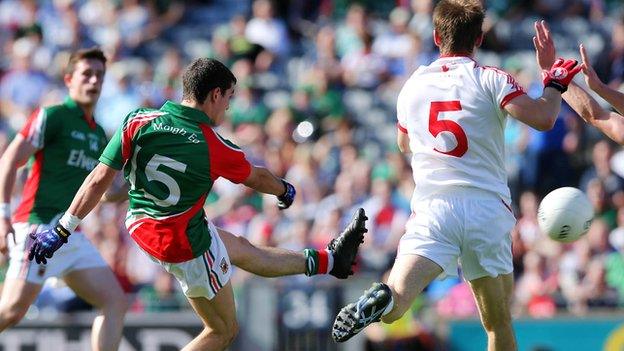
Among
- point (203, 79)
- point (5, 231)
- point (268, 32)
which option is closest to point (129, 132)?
point (203, 79)

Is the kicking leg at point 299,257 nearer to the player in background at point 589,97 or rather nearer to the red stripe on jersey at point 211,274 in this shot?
the red stripe on jersey at point 211,274

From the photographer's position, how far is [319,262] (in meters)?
8.85

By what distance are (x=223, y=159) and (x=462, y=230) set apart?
1.59m

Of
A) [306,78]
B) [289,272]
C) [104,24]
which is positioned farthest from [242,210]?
[289,272]

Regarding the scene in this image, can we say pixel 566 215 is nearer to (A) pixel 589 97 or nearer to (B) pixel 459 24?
(A) pixel 589 97

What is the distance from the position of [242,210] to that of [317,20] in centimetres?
456

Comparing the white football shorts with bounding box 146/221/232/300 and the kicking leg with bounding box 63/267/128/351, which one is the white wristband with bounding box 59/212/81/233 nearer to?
the white football shorts with bounding box 146/221/232/300

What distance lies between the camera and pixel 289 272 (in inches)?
348

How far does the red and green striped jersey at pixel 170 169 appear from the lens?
798 centimetres

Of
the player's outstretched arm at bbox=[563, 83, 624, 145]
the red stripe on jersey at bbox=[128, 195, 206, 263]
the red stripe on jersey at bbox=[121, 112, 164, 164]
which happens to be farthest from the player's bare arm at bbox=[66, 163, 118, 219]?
the player's outstretched arm at bbox=[563, 83, 624, 145]

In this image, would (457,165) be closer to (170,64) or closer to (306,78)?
(306,78)

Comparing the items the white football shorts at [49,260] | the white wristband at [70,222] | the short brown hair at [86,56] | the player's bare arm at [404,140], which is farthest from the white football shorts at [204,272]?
the short brown hair at [86,56]

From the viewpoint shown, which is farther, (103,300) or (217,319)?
(103,300)

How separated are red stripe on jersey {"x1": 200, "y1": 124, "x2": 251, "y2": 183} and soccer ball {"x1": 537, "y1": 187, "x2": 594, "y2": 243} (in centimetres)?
201
